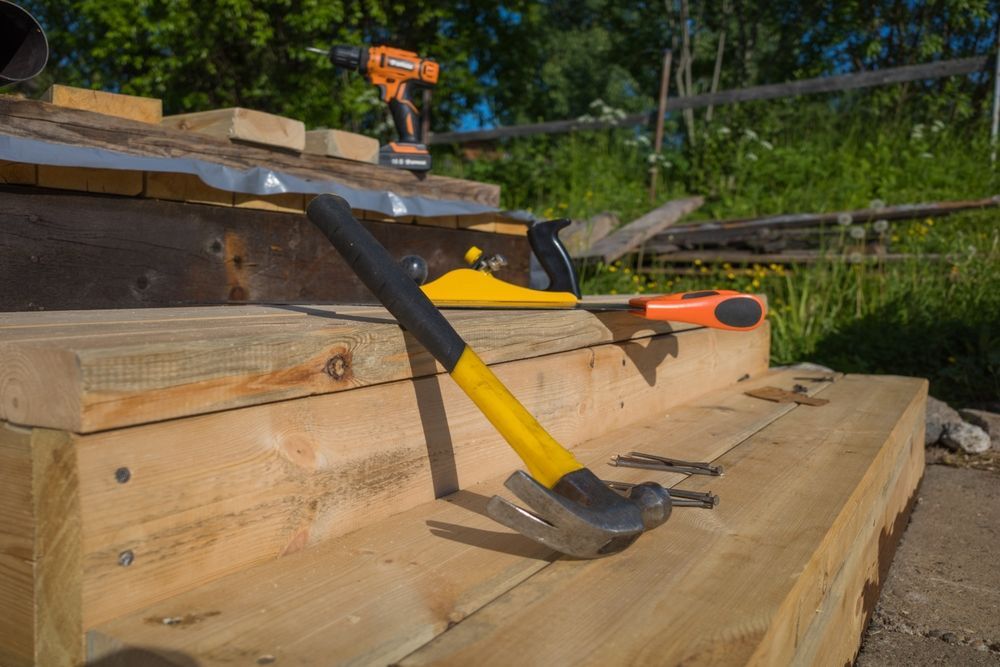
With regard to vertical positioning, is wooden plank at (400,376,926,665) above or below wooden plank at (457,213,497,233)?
below


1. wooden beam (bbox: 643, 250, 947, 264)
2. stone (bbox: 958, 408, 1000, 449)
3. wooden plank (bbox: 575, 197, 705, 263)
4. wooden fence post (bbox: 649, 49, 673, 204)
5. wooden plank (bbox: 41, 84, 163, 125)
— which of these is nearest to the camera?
wooden plank (bbox: 41, 84, 163, 125)

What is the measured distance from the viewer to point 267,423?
1.04 meters

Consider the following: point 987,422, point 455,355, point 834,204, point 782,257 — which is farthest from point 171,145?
point 834,204

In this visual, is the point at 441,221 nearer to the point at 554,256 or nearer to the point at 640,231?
the point at 554,256

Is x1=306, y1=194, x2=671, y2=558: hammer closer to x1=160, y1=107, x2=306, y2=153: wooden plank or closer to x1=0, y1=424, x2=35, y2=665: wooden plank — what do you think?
x1=0, y1=424, x2=35, y2=665: wooden plank

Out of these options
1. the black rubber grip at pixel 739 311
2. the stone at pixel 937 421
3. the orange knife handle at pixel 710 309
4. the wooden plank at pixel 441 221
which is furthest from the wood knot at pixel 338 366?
the stone at pixel 937 421

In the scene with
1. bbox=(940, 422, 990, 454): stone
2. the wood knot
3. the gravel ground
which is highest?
the wood knot

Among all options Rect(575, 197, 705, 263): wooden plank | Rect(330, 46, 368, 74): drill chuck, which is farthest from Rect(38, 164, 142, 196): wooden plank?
Rect(575, 197, 705, 263): wooden plank

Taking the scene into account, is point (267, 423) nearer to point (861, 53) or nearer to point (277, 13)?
point (277, 13)

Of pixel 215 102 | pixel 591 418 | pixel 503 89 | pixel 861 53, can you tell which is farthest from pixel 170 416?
pixel 503 89

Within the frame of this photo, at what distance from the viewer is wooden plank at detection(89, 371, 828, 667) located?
83 centimetres

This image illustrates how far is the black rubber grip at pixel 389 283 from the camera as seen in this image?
45.7 inches

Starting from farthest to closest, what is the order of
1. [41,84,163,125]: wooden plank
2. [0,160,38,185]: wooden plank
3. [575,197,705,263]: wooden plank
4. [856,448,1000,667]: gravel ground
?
[575,197,705,263]: wooden plank
[41,84,163,125]: wooden plank
[0,160,38,185]: wooden plank
[856,448,1000,667]: gravel ground

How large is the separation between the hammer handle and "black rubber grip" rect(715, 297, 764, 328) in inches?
32.2
